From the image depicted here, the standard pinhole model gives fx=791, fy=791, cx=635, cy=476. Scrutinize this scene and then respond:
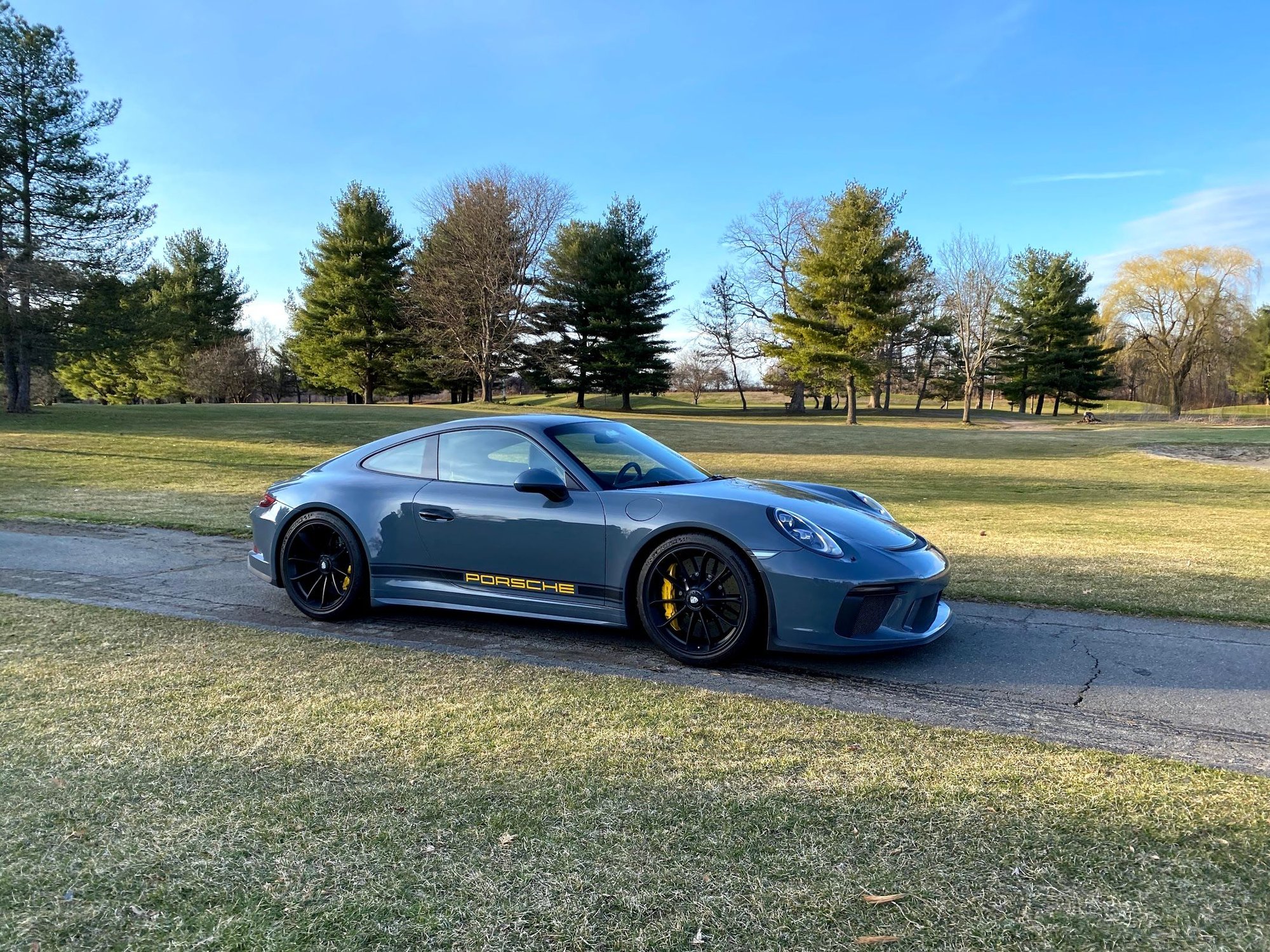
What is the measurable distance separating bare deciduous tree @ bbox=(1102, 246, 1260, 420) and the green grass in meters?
64.3

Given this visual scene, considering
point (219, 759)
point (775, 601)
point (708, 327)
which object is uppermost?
point (708, 327)

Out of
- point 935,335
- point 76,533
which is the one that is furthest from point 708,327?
point 76,533

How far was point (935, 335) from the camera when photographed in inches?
2502

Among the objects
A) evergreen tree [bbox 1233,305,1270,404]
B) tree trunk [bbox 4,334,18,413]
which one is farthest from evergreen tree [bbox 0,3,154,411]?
evergreen tree [bbox 1233,305,1270,404]

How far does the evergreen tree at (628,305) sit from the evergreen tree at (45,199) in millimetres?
25240

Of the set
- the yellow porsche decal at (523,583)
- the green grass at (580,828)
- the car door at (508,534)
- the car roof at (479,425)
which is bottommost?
the green grass at (580,828)

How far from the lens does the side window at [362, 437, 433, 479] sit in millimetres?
5148

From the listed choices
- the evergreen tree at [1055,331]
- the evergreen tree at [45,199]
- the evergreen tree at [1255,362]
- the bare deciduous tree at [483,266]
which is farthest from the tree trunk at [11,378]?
the evergreen tree at [1255,362]

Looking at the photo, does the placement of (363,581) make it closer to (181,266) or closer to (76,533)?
(76,533)

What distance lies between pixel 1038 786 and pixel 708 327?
188 feet

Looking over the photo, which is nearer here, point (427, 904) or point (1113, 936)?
point (1113, 936)

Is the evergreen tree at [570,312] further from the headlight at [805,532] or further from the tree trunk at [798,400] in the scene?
the headlight at [805,532]

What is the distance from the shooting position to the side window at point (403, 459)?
16.9 feet

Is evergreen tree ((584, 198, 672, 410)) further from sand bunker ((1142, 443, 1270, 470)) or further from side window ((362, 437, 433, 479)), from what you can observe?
side window ((362, 437, 433, 479))
